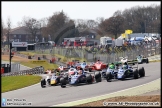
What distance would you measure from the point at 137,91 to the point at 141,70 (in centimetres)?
751

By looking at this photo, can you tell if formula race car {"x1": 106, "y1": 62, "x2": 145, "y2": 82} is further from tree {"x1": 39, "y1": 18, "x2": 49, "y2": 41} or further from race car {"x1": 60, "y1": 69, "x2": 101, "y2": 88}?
tree {"x1": 39, "y1": 18, "x2": 49, "y2": 41}

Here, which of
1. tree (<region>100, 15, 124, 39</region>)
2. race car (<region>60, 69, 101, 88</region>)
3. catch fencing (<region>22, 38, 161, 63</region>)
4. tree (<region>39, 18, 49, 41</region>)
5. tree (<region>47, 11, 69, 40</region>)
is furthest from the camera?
tree (<region>39, 18, 49, 41</region>)

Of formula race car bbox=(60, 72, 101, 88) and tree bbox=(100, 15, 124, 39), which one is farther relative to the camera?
tree bbox=(100, 15, 124, 39)

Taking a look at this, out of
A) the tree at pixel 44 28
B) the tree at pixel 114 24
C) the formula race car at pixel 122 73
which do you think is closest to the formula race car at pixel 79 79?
the formula race car at pixel 122 73

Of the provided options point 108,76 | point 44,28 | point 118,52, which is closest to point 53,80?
point 108,76

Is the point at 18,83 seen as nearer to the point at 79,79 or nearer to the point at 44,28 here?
the point at 79,79

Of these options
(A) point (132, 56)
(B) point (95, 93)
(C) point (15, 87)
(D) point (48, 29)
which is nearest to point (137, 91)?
(B) point (95, 93)

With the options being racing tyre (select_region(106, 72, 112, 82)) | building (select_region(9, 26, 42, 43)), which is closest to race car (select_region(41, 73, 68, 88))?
racing tyre (select_region(106, 72, 112, 82))

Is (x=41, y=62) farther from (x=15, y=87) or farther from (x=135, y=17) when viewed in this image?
(x=15, y=87)

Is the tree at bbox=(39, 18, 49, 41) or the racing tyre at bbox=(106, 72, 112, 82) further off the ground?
the tree at bbox=(39, 18, 49, 41)

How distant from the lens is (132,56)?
46125mm

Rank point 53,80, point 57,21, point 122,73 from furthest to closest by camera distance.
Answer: point 57,21, point 53,80, point 122,73

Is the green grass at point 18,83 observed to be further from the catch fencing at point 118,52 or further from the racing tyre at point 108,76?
the catch fencing at point 118,52

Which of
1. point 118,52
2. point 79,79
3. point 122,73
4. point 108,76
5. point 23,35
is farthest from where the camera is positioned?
point 23,35
